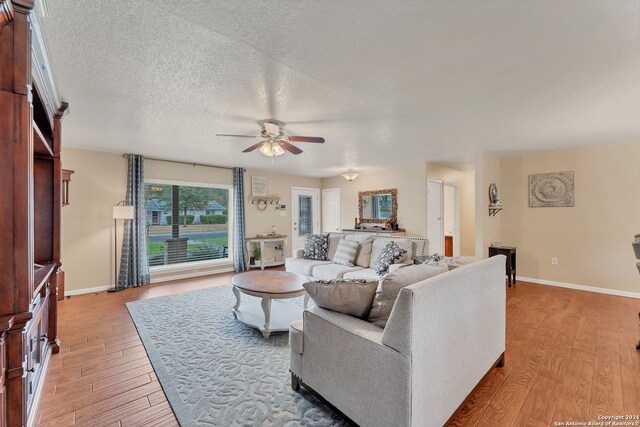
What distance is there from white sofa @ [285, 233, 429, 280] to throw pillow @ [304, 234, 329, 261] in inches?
3.6

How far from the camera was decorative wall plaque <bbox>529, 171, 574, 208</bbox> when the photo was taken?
4.56m

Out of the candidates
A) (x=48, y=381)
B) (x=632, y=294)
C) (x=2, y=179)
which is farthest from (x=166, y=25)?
(x=632, y=294)

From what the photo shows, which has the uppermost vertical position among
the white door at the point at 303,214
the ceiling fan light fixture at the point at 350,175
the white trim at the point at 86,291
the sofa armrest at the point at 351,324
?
the ceiling fan light fixture at the point at 350,175

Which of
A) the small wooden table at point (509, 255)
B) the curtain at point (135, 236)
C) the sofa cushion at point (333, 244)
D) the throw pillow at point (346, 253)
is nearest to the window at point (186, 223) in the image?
the curtain at point (135, 236)

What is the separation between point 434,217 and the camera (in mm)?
5996

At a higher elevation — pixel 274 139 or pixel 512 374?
pixel 274 139

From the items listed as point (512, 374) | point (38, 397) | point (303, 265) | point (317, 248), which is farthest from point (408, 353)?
point (317, 248)

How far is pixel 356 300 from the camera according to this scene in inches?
67.7

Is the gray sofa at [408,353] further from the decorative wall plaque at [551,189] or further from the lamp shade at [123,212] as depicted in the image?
the lamp shade at [123,212]

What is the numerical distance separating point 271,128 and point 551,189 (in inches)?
189

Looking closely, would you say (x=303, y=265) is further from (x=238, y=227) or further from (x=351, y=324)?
(x=351, y=324)

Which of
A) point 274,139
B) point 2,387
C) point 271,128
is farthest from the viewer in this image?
point 274,139

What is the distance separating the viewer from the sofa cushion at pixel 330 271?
397 centimetres

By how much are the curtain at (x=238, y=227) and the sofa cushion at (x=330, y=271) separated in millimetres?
2387
